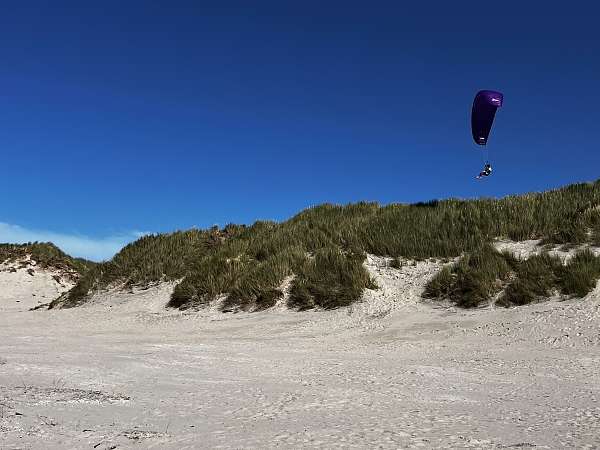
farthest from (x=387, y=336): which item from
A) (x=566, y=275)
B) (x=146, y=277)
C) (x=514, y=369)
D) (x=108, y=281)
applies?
(x=108, y=281)

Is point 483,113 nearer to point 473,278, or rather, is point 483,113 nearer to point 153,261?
point 473,278

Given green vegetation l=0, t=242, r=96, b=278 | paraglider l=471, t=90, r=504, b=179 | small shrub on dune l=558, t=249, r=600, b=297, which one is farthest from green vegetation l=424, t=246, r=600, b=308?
green vegetation l=0, t=242, r=96, b=278

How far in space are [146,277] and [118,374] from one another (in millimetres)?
10329

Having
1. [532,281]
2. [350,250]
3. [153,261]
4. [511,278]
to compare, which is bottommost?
[532,281]

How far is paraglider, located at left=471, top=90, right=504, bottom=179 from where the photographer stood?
59.0ft

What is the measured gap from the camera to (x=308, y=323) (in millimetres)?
11461

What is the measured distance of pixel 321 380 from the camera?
603cm

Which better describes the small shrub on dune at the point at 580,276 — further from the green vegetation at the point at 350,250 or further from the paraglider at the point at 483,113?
the paraglider at the point at 483,113

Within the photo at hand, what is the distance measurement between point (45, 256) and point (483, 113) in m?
22.9

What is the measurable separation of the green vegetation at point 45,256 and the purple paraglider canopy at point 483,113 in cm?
2019

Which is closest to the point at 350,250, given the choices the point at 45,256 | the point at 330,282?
the point at 330,282

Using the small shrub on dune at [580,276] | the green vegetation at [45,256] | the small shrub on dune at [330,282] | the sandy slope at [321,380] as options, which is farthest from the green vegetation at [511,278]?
the green vegetation at [45,256]

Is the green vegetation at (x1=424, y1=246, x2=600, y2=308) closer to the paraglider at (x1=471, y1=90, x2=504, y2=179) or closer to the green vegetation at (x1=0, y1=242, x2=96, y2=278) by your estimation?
the paraglider at (x1=471, y1=90, x2=504, y2=179)

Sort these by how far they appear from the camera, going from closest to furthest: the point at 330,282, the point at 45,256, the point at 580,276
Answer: the point at 580,276 < the point at 330,282 < the point at 45,256
